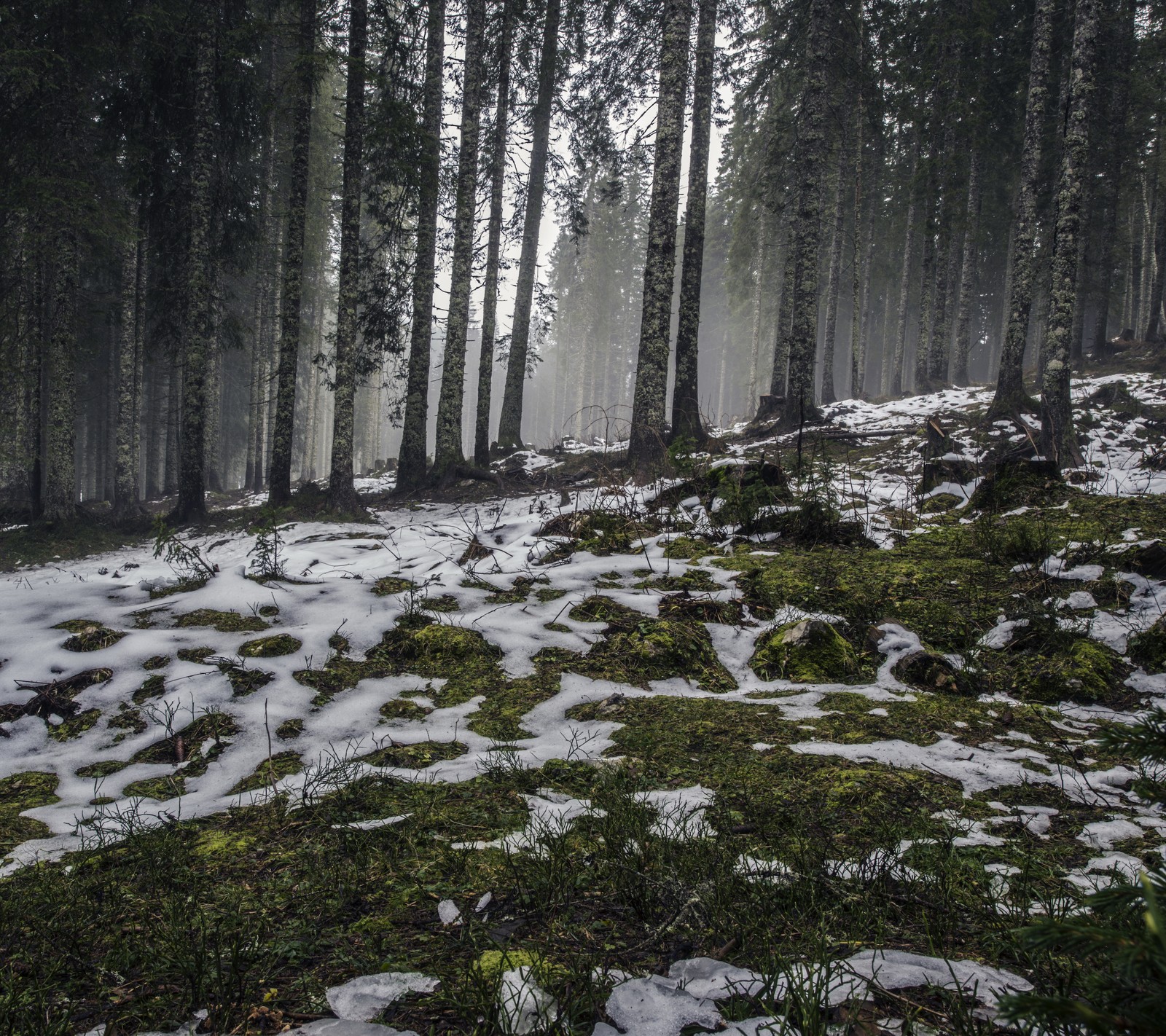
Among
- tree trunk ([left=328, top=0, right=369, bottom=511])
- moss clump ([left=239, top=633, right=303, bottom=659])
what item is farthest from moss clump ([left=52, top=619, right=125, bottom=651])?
tree trunk ([left=328, top=0, right=369, bottom=511])

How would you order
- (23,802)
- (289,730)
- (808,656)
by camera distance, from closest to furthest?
1. (23,802)
2. (289,730)
3. (808,656)

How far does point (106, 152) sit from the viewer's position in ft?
37.9

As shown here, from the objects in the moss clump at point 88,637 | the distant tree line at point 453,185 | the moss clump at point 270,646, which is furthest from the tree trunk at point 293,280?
the moss clump at point 270,646

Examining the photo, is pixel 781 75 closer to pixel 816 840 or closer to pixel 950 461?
pixel 950 461

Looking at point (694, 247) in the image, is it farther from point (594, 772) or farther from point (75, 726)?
point (75, 726)

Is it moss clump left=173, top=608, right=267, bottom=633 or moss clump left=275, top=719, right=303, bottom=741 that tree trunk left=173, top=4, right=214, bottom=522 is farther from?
moss clump left=275, top=719, right=303, bottom=741

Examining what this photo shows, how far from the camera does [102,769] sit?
270 centimetres

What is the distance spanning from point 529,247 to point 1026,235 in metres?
10.8

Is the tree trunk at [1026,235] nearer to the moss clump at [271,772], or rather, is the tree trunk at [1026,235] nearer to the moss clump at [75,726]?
the moss clump at [271,772]

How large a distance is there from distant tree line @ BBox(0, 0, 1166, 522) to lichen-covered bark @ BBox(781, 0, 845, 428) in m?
0.06

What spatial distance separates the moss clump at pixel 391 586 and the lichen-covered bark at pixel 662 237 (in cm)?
457

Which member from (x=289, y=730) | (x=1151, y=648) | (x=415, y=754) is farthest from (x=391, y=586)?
(x=1151, y=648)

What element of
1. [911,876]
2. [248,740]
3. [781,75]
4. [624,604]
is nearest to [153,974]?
[248,740]

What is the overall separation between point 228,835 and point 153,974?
28.3 inches
